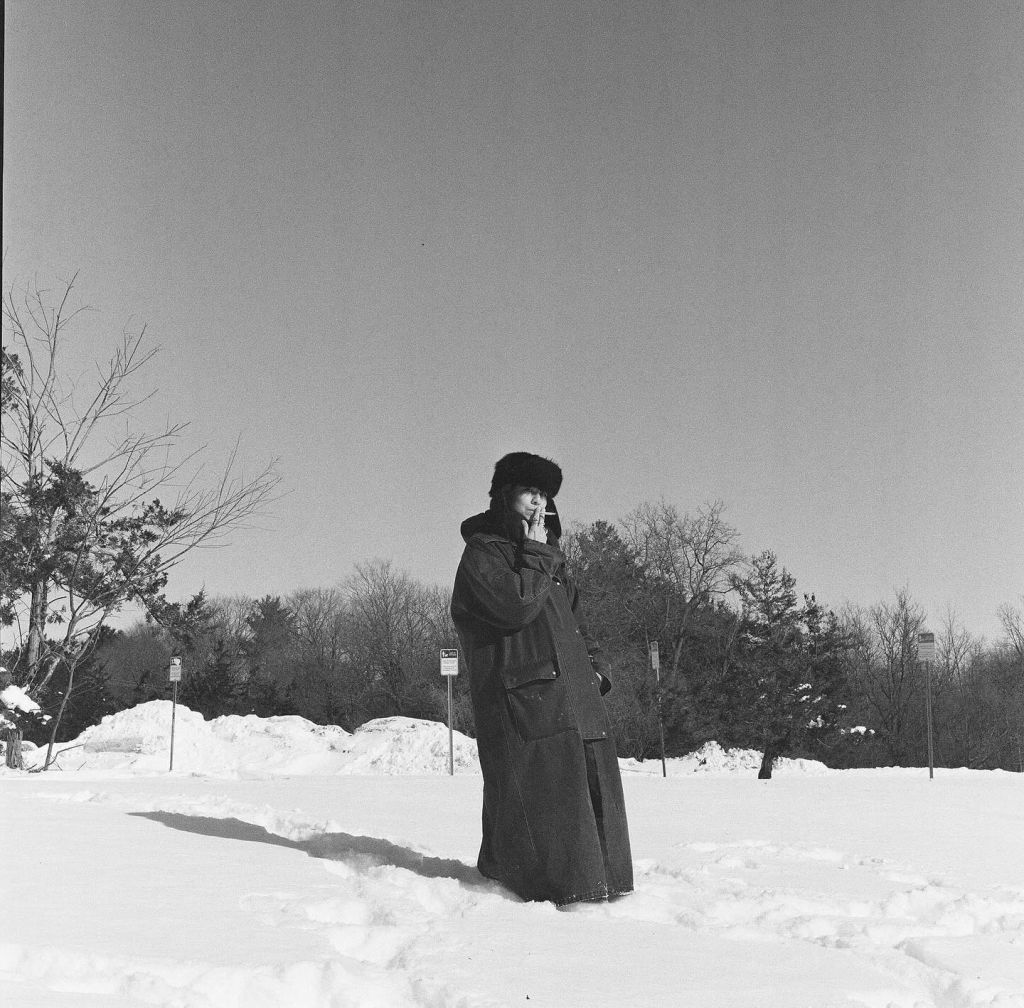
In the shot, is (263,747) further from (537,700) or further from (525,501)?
(537,700)

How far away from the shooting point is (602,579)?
4450cm

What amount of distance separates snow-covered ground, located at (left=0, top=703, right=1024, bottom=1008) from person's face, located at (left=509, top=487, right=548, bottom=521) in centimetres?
180

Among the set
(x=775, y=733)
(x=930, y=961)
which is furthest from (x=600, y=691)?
(x=775, y=733)

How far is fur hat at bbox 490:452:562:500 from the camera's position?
5445mm

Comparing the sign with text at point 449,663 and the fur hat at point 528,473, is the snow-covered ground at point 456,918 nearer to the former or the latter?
the fur hat at point 528,473

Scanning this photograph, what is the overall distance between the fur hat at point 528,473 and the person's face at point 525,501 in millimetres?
26

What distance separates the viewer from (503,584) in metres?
5.12

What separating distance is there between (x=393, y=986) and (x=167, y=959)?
0.72 m

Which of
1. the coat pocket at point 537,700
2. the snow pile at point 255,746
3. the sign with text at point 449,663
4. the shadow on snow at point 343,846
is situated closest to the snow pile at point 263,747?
the snow pile at point 255,746

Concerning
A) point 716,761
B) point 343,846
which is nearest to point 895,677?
point 716,761

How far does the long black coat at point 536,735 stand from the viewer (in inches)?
192

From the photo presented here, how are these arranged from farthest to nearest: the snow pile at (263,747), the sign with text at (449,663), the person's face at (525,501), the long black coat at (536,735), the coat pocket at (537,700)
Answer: the snow pile at (263,747)
the sign with text at (449,663)
the person's face at (525,501)
the coat pocket at (537,700)
the long black coat at (536,735)

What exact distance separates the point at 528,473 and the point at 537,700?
115 centimetres

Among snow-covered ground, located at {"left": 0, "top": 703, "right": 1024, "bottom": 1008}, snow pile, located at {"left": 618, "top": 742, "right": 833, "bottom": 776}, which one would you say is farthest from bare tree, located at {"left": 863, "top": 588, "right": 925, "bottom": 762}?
snow-covered ground, located at {"left": 0, "top": 703, "right": 1024, "bottom": 1008}
